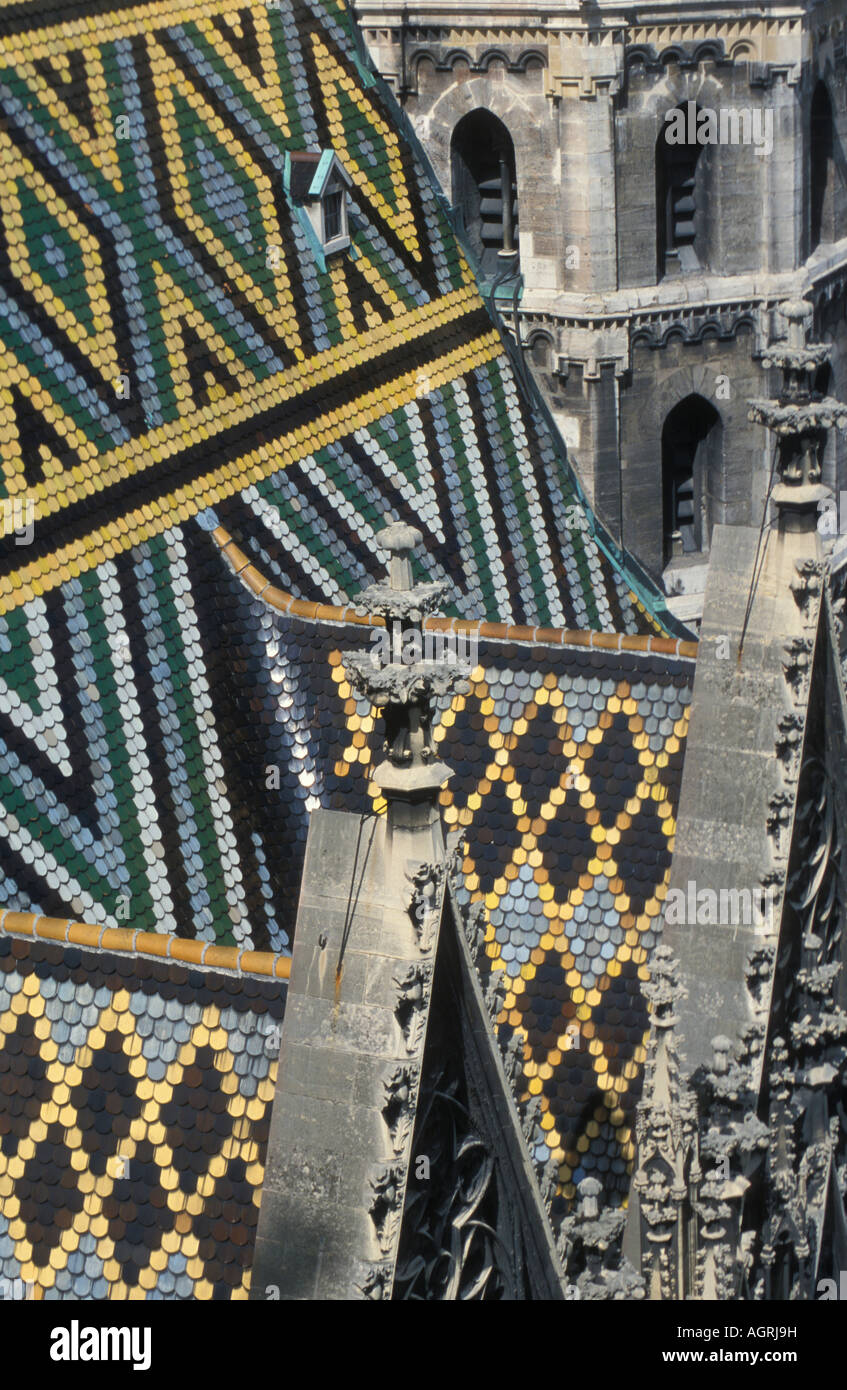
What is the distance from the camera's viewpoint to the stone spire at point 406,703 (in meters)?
17.5

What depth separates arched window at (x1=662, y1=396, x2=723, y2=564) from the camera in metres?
35.7

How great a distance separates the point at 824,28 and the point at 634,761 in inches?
491

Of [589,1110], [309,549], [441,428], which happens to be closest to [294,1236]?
[589,1110]

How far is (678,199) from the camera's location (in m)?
34.8

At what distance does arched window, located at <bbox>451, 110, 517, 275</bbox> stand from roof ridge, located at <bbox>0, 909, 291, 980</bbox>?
15.8 m

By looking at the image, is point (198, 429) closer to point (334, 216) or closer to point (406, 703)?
point (334, 216)

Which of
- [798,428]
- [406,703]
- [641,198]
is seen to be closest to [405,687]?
[406,703]

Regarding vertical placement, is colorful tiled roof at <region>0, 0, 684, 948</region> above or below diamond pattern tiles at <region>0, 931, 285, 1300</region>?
above

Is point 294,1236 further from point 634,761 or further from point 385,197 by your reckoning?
point 385,197

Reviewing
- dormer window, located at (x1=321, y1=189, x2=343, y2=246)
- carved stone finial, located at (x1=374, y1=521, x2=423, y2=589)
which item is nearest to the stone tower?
dormer window, located at (x1=321, y1=189, x2=343, y2=246)

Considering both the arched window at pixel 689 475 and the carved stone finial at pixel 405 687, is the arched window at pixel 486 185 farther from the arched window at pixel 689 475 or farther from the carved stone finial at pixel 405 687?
the carved stone finial at pixel 405 687

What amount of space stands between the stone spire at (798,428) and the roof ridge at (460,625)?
2688 millimetres

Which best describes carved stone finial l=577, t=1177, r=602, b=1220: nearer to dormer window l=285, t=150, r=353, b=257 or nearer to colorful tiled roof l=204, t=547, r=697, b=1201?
colorful tiled roof l=204, t=547, r=697, b=1201

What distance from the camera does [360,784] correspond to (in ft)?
89.6
